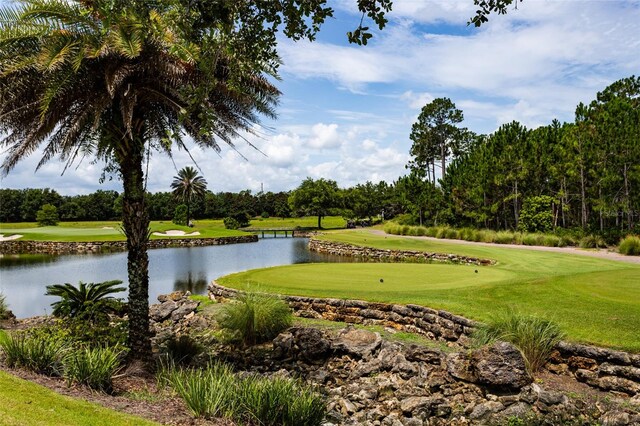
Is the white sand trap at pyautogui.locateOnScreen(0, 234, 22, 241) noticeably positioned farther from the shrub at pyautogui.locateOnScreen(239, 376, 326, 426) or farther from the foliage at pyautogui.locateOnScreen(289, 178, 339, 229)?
the shrub at pyautogui.locateOnScreen(239, 376, 326, 426)

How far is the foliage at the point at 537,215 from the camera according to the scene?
38719mm

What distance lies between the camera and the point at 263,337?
11.0 metres

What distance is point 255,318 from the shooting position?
1089 centimetres

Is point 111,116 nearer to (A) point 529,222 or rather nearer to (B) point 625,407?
(B) point 625,407

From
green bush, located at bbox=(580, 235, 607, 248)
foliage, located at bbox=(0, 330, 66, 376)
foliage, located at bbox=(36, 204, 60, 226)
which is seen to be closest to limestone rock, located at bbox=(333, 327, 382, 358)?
foliage, located at bbox=(0, 330, 66, 376)

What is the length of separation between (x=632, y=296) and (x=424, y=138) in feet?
194

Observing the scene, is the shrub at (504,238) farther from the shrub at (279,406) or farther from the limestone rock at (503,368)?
the shrub at (279,406)

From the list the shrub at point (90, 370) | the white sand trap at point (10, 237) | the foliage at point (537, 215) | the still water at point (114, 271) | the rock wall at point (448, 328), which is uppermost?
the foliage at point (537, 215)

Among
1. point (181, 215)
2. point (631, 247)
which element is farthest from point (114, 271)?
point (181, 215)

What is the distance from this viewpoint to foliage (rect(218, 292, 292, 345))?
10.9m

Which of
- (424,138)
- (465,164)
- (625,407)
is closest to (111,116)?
(625,407)

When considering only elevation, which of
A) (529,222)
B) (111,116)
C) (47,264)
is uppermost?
(111,116)

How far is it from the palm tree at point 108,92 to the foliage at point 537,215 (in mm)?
34936

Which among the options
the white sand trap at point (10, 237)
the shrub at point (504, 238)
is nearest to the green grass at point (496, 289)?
the shrub at point (504, 238)
